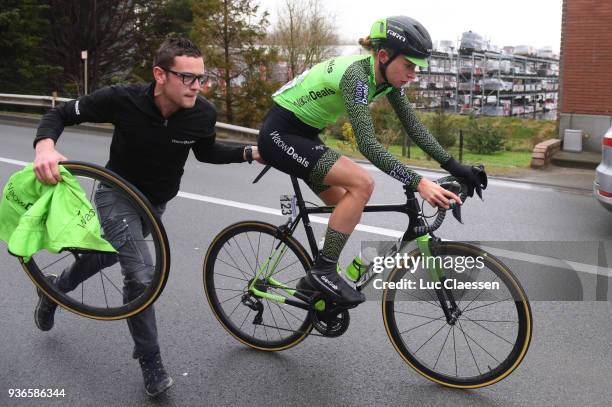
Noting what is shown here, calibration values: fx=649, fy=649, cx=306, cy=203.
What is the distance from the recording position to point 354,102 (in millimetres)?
3385

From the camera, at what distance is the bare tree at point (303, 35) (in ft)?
104

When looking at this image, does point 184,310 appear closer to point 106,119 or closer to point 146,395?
point 146,395

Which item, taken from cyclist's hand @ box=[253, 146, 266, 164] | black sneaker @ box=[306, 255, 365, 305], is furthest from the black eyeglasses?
black sneaker @ box=[306, 255, 365, 305]

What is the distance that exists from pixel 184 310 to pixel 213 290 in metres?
0.68

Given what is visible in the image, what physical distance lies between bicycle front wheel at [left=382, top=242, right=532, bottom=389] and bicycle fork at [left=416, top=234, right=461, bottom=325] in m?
0.02

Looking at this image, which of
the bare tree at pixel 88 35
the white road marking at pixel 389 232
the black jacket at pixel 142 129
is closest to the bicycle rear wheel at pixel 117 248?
the black jacket at pixel 142 129

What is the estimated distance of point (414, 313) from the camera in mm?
3965

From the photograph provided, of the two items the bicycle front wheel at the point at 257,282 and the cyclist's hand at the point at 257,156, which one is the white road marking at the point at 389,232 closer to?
the bicycle front wheel at the point at 257,282

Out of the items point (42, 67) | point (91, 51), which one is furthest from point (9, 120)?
point (91, 51)

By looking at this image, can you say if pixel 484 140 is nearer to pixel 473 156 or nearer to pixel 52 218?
pixel 473 156

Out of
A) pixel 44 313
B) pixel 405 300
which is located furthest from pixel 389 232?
pixel 44 313

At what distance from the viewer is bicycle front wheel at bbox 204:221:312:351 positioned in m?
4.04

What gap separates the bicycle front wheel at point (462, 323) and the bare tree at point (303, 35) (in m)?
26.6

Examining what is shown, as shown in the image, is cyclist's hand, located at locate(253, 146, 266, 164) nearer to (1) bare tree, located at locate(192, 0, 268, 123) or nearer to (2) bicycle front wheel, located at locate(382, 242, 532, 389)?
(2) bicycle front wheel, located at locate(382, 242, 532, 389)
